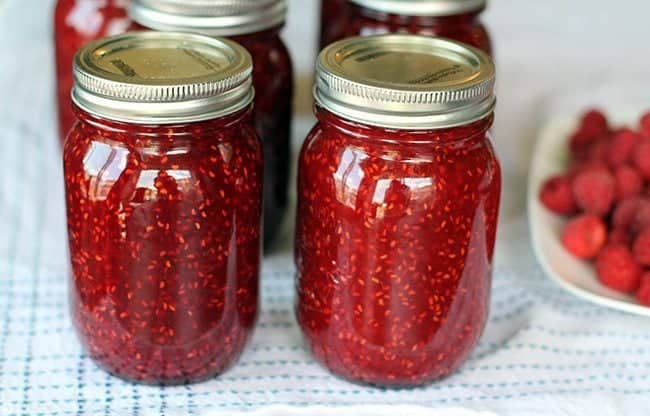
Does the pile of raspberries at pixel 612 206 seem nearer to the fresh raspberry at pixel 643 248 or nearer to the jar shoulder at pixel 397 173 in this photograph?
the fresh raspberry at pixel 643 248

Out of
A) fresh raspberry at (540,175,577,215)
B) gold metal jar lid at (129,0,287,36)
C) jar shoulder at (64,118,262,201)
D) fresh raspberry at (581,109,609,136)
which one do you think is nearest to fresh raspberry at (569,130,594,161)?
fresh raspberry at (581,109,609,136)

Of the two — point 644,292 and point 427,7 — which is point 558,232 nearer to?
point 644,292

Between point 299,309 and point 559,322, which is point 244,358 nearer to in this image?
point 299,309

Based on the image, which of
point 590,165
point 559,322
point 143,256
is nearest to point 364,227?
point 143,256

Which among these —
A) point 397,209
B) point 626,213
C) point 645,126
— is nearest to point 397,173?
point 397,209

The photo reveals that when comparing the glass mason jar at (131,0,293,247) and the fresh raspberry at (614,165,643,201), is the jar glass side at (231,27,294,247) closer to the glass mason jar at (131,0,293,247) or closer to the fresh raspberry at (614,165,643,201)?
the glass mason jar at (131,0,293,247)

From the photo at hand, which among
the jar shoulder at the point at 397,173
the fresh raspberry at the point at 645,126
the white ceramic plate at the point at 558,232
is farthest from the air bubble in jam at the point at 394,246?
the fresh raspberry at the point at 645,126

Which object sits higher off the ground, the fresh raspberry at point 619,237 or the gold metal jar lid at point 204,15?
the gold metal jar lid at point 204,15
